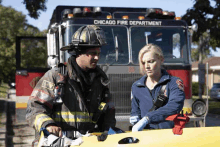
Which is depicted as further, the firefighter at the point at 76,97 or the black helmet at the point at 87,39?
the black helmet at the point at 87,39

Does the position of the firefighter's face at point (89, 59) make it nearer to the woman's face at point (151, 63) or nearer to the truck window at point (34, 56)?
the woman's face at point (151, 63)

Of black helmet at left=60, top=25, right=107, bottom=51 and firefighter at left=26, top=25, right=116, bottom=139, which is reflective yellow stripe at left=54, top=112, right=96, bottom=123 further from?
black helmet at left=60, top=25, right=107, bottom=51

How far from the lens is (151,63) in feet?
11.6

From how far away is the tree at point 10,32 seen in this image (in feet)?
167

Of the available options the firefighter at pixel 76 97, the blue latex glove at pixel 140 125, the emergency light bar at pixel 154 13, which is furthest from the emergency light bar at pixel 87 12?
the blue latex glove at pixel 140 125

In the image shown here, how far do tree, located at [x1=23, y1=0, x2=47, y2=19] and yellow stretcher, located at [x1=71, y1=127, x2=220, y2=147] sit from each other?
13.4 meters

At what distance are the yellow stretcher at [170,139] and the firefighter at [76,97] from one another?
0.42 m

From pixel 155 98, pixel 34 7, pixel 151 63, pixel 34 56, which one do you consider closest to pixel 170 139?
pixel 155 98

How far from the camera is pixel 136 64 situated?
303 inches

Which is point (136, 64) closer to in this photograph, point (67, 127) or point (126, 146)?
point (67, 127)

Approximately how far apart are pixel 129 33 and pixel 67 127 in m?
4.90

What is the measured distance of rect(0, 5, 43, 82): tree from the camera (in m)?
50.9

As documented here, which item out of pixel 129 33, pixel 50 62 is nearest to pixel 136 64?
pixel 129 33

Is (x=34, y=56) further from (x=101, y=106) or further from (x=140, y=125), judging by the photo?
(x=140, y=125)
